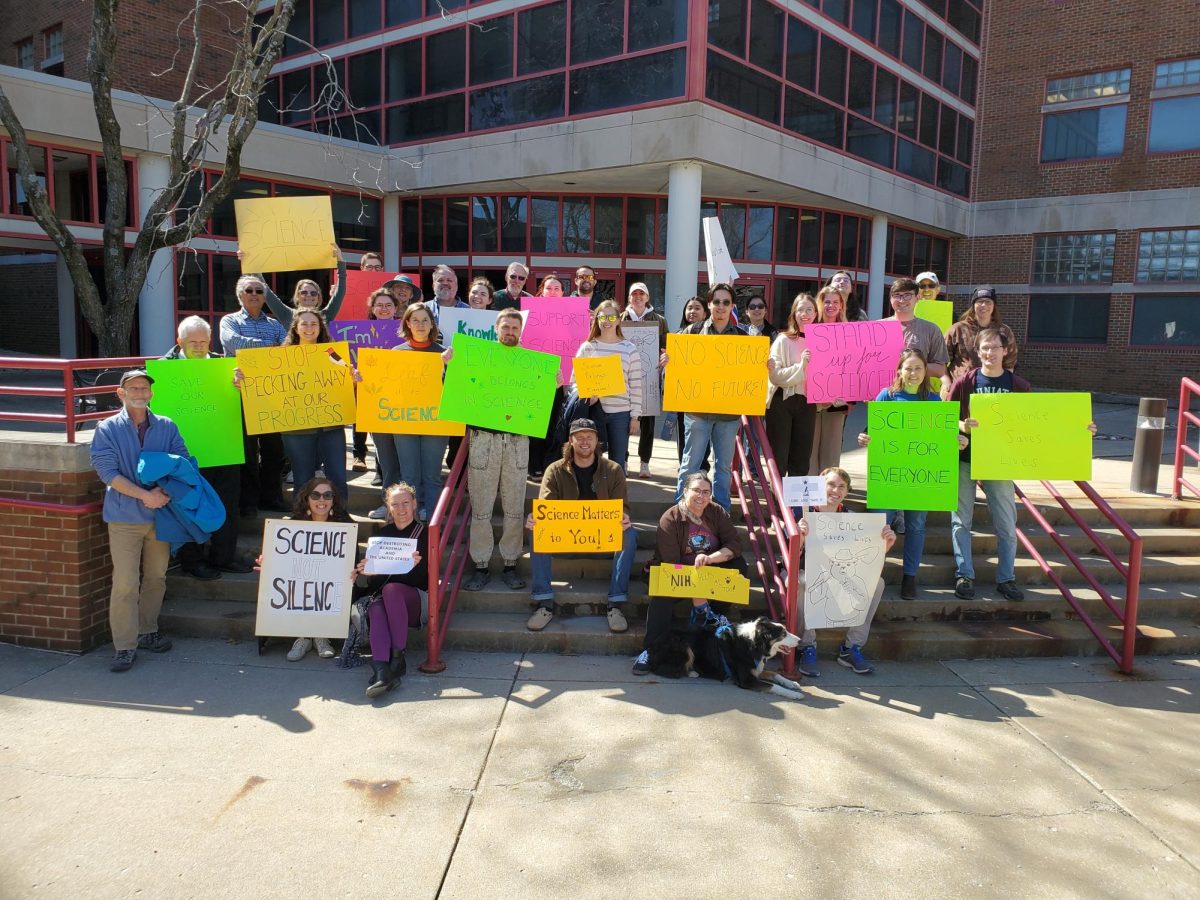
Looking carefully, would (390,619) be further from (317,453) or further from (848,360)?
Result: (848,360)

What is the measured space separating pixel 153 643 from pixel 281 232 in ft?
12.0

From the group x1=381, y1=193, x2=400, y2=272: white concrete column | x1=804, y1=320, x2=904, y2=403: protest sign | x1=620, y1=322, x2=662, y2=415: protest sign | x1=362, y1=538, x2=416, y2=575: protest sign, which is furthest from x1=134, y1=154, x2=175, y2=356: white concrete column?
x1=804, y1=320, x2=904, y2=403: protest sign

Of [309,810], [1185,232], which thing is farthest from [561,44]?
[1185,232]

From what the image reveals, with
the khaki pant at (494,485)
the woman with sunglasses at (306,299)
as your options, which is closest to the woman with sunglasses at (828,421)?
the khaki pant at (494,485)

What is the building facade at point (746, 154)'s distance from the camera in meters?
13.8

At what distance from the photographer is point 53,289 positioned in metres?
19.6

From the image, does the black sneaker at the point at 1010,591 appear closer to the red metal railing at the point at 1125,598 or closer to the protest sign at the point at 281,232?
the red metal railing at the point at 1125,598

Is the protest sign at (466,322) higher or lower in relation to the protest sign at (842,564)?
higher

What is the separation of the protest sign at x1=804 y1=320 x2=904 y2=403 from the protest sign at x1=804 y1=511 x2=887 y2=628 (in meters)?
1.36

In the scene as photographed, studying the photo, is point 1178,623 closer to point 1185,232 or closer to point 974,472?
point 974,472

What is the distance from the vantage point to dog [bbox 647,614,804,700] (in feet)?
16.4

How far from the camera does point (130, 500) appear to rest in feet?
17.2

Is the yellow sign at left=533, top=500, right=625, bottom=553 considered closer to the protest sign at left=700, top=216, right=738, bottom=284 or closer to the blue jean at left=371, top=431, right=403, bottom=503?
the blue jean at left=371, top=431, right=403, bottom=503

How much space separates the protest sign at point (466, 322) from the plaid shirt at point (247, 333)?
1.38 m
